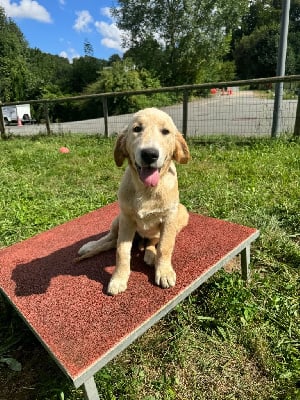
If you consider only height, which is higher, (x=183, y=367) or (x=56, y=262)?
(x=56, y=262)

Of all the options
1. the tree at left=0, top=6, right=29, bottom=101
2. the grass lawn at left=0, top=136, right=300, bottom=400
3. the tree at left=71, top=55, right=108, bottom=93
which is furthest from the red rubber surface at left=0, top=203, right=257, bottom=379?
the tree at left=0, top=6, right=29, bottom=101

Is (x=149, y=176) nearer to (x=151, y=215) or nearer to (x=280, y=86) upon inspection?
(x=151, y=215)

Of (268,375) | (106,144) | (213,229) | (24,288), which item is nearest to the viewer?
(268,375)

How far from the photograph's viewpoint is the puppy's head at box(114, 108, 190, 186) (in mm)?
1864

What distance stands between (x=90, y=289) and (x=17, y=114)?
25169mm

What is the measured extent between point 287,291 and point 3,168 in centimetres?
588

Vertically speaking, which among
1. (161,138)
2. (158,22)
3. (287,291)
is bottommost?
(287,291)

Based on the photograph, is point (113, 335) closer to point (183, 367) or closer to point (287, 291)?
point (183, 367)

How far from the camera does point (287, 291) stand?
2607 mm

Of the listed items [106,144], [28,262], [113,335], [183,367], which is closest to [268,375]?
[183,367]

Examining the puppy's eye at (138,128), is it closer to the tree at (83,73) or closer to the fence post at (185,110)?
the fence post at (185,110)

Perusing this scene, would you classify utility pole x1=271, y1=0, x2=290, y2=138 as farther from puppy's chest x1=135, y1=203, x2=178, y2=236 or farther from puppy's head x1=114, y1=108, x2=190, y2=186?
puppy's chest x1=135, y1=203, x2=178, y2=236

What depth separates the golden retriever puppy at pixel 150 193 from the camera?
2.00m

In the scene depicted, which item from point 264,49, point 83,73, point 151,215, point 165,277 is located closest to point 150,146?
point 151,215
